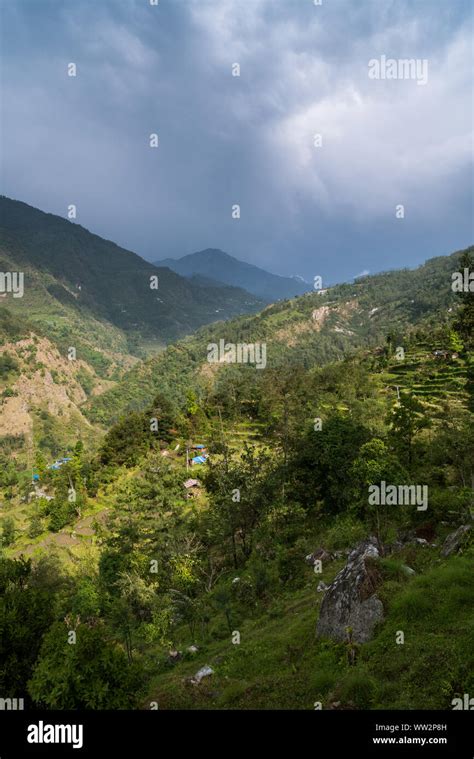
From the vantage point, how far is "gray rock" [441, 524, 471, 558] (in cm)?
1821

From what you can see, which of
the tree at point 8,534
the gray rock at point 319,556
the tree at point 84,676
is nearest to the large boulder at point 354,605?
the tree at point 84,676

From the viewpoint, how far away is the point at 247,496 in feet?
129

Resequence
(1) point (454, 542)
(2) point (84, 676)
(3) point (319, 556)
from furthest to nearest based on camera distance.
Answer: (3) point (319, 556) < (1) point (454, 542) < (2) point (84, 676)

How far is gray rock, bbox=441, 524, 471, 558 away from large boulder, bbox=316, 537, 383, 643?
12.2 ft

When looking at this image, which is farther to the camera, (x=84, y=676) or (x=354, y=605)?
(x=354, y=605)

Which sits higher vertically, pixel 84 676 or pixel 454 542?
pixel 454 542

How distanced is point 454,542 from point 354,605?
6305mm

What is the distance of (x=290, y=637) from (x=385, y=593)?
540cm

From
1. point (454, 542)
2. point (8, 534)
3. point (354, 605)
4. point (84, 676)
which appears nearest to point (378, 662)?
point (354, 605)

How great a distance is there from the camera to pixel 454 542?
1866cm

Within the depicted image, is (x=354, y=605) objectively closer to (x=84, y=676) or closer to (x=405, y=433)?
(x=84, y=676)

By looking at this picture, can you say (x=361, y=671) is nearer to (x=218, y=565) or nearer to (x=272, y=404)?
(x=218, y=565)
